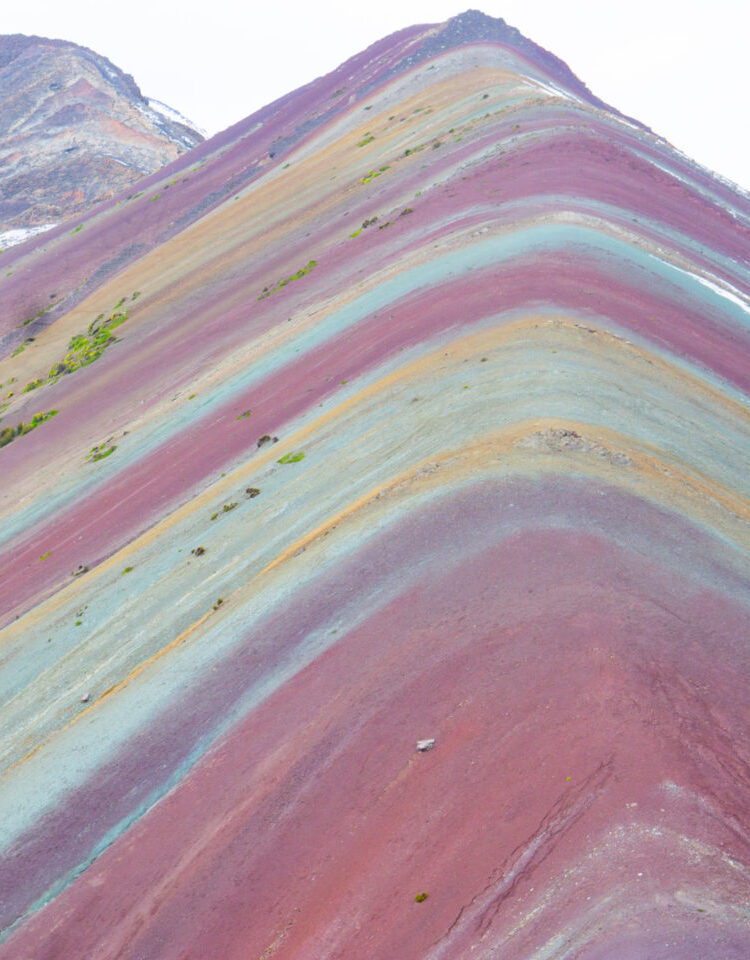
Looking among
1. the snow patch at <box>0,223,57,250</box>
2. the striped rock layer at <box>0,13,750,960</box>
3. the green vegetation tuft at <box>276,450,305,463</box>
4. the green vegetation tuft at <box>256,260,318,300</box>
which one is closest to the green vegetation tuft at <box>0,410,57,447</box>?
the striped rock layer at <box>0,13,750,960</box>

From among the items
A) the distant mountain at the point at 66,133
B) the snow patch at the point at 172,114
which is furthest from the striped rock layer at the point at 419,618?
the snow patch at the point at 172,114

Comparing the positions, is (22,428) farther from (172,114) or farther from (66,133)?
(172,114)

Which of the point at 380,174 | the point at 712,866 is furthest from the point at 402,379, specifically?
the point at 380,174

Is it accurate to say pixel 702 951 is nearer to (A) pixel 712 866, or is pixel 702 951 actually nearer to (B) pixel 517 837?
(A) pixel 712 866

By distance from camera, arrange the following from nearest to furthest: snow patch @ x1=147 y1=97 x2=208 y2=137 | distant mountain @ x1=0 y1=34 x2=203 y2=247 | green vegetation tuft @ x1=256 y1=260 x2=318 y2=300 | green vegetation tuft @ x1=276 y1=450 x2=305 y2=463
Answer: green vegetation tuft @ x1=276 y1=450 x2=305 y2=463 → green vegetation tuft @ x1=256 y1=260 x2=318 y2=300 → distant mountain @ x1=0 y1=34 x2=203 y2=247 → snow patch @ x1=147 y1=97 x2=208 y2=137

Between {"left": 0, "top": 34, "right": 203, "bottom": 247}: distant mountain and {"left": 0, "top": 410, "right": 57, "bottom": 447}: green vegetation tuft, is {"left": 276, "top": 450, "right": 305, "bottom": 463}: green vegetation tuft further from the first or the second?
{"left": 0, "top": 34, "right": 203, "bottom": 247}: distant mountain

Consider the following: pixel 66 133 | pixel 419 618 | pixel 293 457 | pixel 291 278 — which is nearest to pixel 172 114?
pixel 66 133

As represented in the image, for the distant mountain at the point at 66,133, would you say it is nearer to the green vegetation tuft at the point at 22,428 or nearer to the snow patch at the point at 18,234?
the snow patch at the point at 18,234

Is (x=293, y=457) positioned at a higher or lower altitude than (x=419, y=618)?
higher
